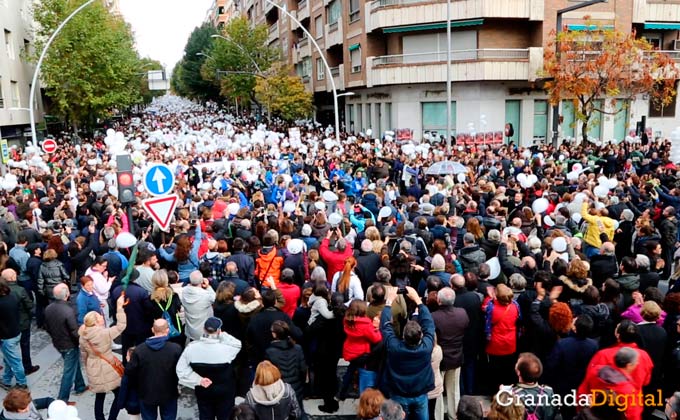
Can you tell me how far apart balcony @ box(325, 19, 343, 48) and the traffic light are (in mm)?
29987

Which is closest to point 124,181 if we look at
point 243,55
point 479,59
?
point 479,59

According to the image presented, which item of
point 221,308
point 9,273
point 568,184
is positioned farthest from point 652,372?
point 568,184

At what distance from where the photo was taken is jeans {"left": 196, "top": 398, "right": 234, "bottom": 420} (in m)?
5.37

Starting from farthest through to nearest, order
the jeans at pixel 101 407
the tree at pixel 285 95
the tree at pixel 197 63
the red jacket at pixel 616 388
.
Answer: the tree at pixel 197 63 < the tree at pixel 285 95 < the jeans at pixel 101 407 < the red jacket at pixel 616 388

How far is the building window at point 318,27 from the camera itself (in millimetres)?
40969

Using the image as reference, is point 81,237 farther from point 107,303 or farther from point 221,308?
point 221,308

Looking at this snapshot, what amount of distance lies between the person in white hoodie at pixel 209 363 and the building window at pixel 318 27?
1502 inches

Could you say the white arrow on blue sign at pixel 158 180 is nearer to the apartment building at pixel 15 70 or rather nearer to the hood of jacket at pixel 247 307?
the hood of jacket at pixel 247 307

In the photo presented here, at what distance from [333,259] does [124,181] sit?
3.05 metres

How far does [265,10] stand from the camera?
60250mm

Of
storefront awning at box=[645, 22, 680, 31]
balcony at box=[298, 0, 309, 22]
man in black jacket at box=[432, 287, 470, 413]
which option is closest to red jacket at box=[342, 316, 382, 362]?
man in black jacket at box=[432, 287, 470, 413]

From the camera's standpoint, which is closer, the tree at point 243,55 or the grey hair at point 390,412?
the grey hair at point 390,412

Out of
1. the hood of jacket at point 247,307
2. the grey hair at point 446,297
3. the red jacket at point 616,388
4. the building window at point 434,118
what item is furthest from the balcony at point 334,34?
the red jacket at point 616,388

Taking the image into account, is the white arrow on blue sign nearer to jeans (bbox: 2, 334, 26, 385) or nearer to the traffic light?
the traffic light
